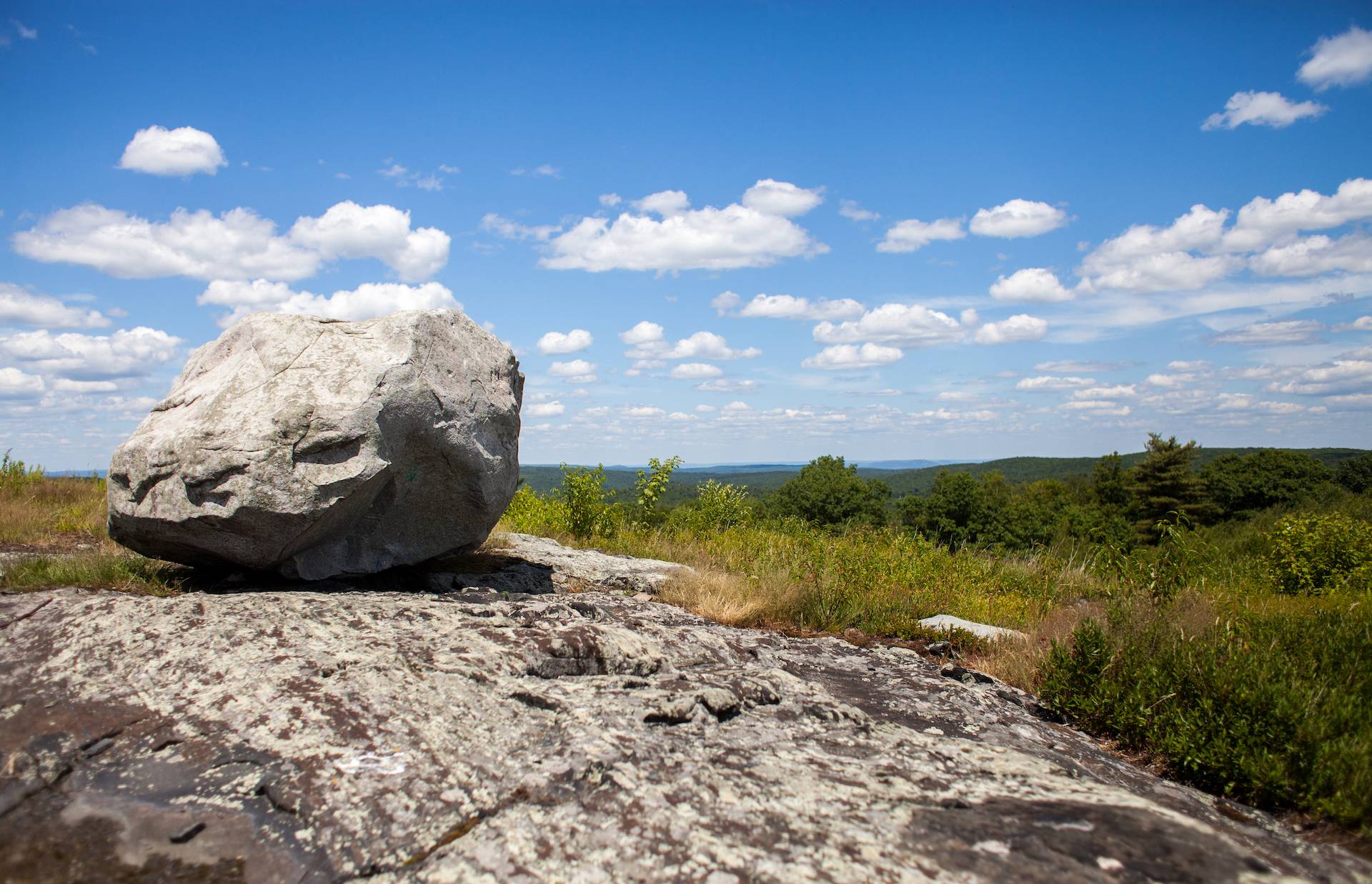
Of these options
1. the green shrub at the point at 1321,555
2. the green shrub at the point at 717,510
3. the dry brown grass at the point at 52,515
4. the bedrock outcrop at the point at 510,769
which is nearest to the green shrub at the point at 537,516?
the green shrub at the point at 717,510

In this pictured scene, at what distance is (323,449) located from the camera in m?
5.81

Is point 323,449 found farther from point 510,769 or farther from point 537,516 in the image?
point 537,516

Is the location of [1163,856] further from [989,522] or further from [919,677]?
[989,522]

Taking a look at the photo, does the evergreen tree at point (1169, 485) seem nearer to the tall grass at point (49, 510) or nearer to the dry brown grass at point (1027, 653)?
the dry brown grass at point (1027, 653)

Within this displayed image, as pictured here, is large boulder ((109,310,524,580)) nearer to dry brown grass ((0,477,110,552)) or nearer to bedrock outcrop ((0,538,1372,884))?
bedrock outcrop ((0,538,1372,884))

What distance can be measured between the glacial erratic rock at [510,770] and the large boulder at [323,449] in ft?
2.61

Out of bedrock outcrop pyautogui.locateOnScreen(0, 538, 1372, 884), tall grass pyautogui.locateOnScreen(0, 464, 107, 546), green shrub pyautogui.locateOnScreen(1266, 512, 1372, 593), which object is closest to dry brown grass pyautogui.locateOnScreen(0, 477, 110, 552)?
tall grass pyautogui.locateOnScreen(0, 464, 107, 546)

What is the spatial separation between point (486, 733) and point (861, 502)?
33.2m

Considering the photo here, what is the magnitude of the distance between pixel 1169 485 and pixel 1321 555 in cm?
4416

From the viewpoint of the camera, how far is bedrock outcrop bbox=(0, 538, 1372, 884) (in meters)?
2.88

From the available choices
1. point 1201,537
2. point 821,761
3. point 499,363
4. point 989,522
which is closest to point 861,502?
point 989,522

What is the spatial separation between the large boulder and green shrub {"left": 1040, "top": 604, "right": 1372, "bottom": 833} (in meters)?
4.97

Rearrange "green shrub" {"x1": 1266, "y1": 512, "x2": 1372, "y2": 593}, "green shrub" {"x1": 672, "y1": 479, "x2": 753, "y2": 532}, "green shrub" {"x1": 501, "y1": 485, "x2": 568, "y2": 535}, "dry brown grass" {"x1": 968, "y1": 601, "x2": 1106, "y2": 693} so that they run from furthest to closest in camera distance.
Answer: "green shrub" {"x1": 672, "y1": 479, "x2": 753, "y2": 532} → "green shrub" {"x1": 501, "y1": 485, "x2": 568, "y2": 535} → "green shrub" {"x1": 1266, "y1": 512, "x2": 1372, "y2": 593} → "dry brown grass" {"x1": 968, "y1": 601, "x2": 1106, "y2": 693}

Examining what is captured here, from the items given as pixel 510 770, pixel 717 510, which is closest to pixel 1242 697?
pixel 510 770
